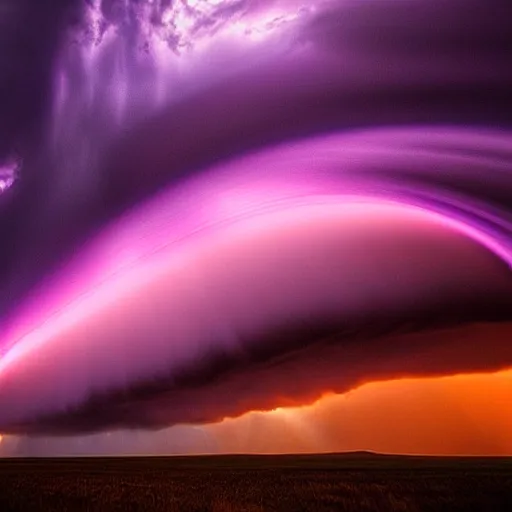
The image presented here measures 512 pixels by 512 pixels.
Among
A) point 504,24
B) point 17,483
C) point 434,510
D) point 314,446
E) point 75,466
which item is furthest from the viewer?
point 504,24

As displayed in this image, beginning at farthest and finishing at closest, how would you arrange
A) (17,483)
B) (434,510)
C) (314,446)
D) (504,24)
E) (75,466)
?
(504,24)
(314,446)
(75,466)
(17,483)
(434,510)

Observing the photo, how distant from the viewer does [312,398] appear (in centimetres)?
337

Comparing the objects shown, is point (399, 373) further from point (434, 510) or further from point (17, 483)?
point (17, 483)

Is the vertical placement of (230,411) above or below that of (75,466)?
above

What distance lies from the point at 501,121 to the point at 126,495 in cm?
299

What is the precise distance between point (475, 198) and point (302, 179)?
3.49ft

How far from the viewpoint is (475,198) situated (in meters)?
3.67

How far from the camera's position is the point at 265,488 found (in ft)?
8.24

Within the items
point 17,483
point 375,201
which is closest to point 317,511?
point 17,483

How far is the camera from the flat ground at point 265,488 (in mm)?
2424

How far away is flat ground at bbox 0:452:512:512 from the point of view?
2424 millimetres

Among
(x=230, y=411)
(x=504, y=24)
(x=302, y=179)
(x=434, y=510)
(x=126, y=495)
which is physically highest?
(x=504, y=24)

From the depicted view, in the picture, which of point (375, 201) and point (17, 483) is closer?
point (17, 483)

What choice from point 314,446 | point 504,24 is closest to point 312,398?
point 314,446
